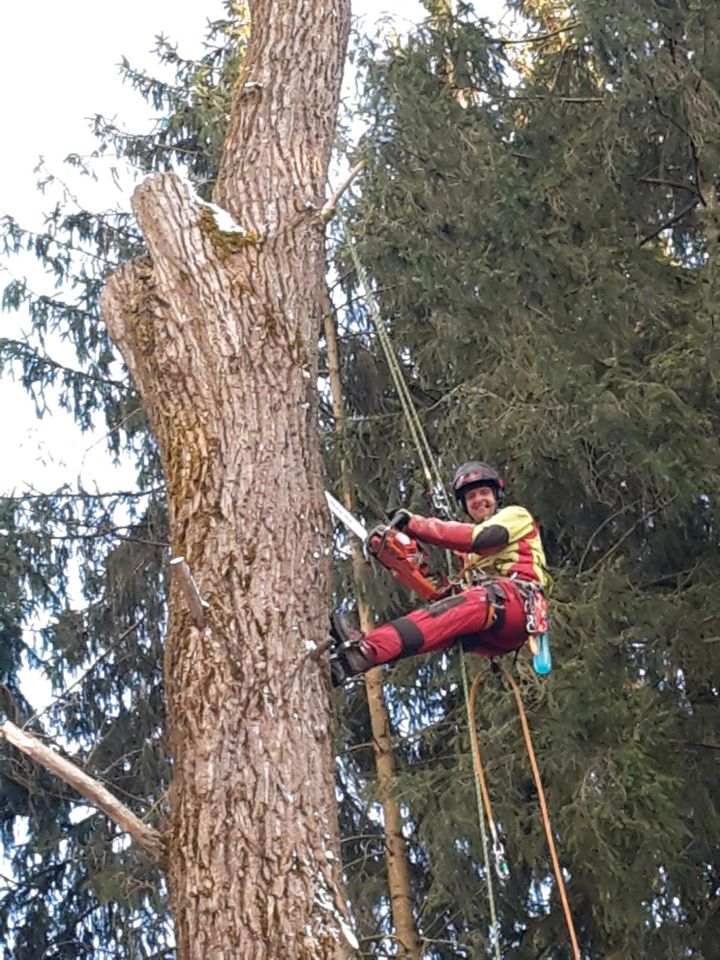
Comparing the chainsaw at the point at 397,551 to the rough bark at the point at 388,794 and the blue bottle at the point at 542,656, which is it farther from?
the rough bark at the point at 388,794

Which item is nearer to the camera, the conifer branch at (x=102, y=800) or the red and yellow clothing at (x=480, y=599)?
the conifer branch at (x=102, y=800)

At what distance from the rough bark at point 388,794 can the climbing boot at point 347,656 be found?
141 inches

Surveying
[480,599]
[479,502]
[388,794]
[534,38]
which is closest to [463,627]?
[480,599]

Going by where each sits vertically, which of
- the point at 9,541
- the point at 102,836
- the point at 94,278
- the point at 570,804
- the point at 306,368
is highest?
the point at 94,278

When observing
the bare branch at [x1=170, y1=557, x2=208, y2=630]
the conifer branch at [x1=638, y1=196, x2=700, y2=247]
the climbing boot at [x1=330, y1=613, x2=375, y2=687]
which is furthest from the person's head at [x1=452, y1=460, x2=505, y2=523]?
the conifer branch at [x1=638, y1=196, x2=700, y2=247]

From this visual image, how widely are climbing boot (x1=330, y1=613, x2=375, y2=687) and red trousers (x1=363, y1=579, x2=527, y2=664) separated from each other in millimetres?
213

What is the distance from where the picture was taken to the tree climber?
5836 millimetres

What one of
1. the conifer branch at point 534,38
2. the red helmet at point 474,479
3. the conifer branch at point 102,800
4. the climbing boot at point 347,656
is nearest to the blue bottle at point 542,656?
the red helmet at point 474,479

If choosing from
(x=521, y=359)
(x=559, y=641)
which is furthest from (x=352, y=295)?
(x=559, y=641)

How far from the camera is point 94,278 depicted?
1235cm

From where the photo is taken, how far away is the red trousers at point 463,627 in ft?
19.0

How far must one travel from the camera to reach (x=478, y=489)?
6.67m

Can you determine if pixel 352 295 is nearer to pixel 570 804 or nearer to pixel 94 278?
pixel 94 278

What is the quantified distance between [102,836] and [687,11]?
7.42 m
